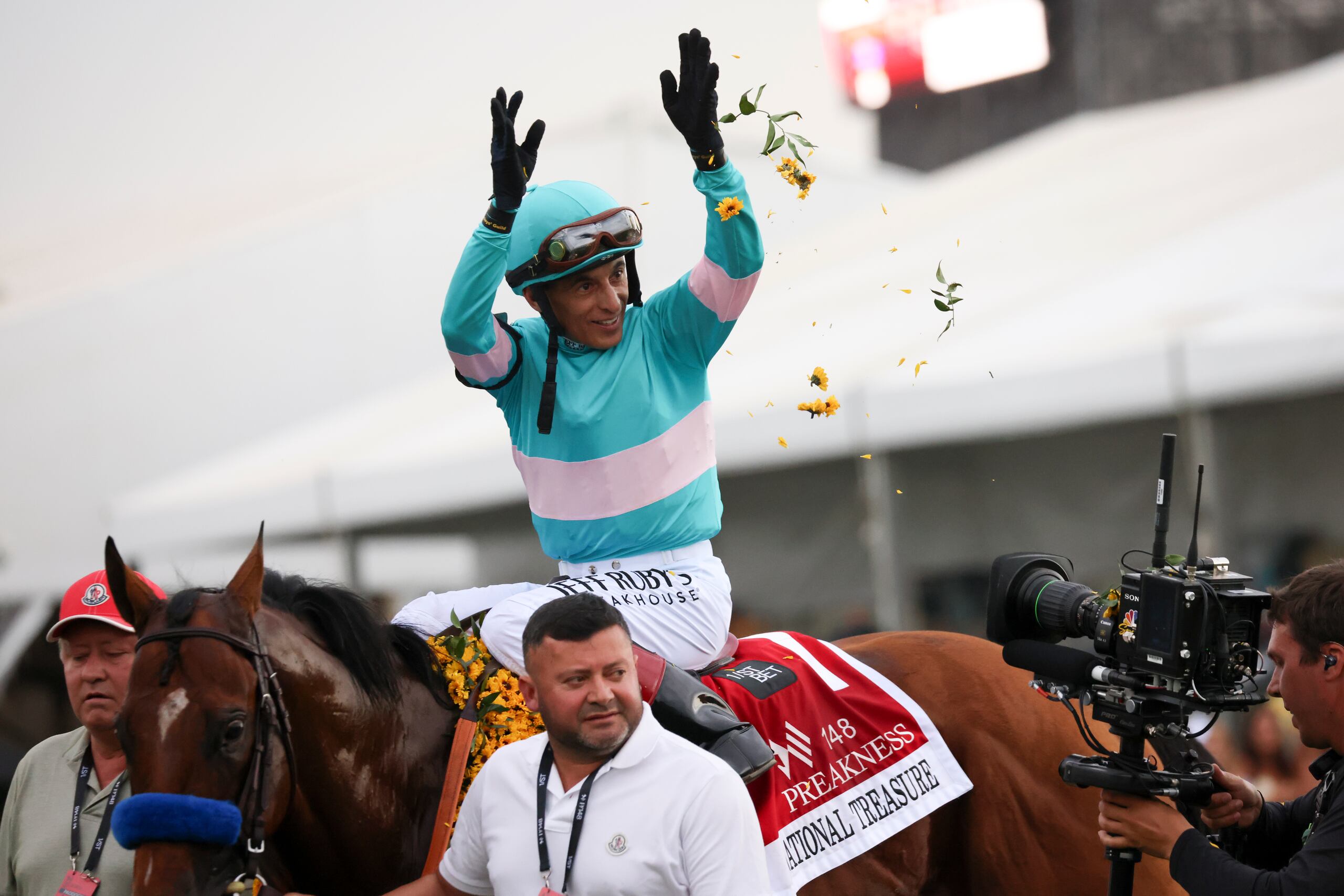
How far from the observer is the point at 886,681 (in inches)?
130

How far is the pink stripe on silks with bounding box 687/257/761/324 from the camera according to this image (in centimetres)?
291

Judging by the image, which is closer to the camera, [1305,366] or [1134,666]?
[1134,666]

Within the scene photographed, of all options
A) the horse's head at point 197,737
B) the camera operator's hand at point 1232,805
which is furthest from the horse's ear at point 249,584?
the camera operator's hand at point 1232,805

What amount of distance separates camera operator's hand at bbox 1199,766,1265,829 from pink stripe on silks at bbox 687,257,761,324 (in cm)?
146

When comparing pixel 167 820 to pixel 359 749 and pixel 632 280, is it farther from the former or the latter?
pixel 632 280

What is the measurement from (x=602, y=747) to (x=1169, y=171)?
836 cm

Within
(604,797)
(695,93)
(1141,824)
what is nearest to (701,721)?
(604,797)

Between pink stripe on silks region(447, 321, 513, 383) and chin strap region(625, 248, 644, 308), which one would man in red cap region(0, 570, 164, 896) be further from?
chin strap region(625, 248, 644, 308)

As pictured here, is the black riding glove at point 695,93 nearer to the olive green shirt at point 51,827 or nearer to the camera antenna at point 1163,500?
the camera antenna at point 1163,500

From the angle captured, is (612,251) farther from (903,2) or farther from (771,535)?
(903,2)

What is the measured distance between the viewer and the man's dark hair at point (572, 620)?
2043 millimetres

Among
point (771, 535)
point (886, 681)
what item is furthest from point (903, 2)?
point (886, 681)

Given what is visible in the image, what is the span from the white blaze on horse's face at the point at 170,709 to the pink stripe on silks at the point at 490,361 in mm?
998

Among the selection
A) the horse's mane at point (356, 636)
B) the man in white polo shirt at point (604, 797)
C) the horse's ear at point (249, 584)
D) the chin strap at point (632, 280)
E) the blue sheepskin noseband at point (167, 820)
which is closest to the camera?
the man in white polo shirt at point (604, 797)
